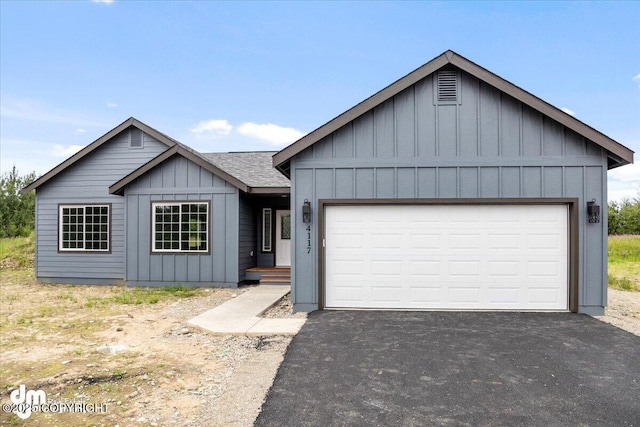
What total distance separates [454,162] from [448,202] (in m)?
0.79

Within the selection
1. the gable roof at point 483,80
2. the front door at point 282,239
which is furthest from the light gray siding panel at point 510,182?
the front door at point 282,239

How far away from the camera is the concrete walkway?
19.5 ft

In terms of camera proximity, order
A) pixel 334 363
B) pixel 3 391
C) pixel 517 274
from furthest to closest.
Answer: pixel 517 274 < pixel 334 363 < pixel 3 391

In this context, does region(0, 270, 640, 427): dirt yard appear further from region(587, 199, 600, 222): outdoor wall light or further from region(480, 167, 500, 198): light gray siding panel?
region(480, 167, 500, 198): light gray siding panel

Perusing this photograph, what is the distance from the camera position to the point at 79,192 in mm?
12125

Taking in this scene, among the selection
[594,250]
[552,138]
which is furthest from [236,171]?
[594,250]

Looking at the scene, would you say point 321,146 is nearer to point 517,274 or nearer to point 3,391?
point 517,274

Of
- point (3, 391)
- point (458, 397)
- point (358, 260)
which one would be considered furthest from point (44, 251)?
point (458, 397)

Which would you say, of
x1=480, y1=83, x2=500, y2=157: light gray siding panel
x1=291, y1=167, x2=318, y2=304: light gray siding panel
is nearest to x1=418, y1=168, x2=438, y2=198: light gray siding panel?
x1=480, y1=83, x2=500, y2=157: light gray siding panel

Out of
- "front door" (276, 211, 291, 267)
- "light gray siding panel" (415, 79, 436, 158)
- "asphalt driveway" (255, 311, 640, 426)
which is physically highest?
"light gray siding panel" (415, 79, 436, 158)

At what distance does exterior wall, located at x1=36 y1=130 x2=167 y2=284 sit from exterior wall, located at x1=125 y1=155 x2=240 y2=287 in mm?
1457

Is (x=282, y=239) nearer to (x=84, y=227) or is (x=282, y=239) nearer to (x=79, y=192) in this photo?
(x=84, y=227)

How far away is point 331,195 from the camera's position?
743cm

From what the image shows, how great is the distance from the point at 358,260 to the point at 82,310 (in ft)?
19.9
